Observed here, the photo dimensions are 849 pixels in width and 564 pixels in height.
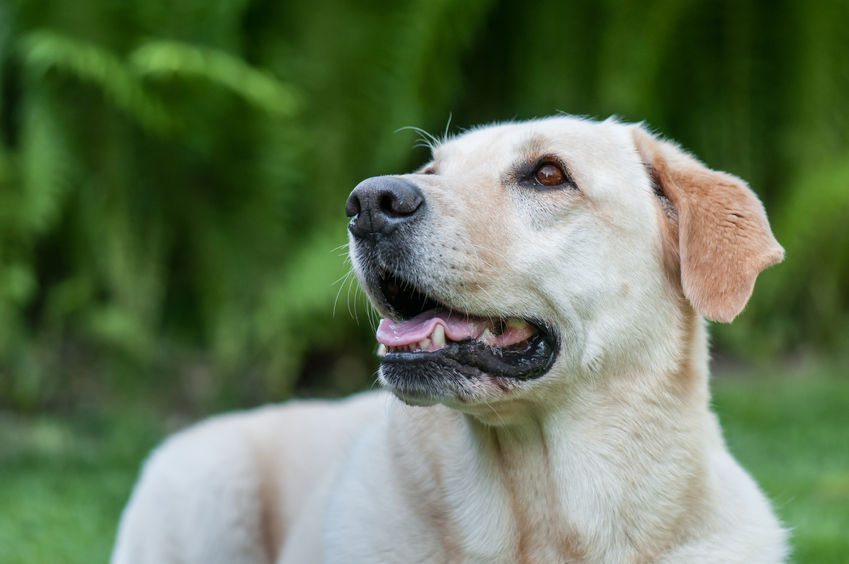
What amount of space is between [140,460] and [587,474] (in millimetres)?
3841

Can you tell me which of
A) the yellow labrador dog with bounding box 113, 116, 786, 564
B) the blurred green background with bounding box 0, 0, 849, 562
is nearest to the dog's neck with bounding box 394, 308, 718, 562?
the yellow labrador dog with bounding box 113, 116, 786, 564

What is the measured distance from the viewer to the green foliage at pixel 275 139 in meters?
6.16

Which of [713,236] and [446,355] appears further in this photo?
[713,236]

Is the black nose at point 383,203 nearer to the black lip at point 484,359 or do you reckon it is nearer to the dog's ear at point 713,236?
the black lip at point 484,359

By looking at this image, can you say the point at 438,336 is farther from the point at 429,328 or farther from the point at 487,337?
the point at 487,337

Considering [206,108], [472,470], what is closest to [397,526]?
[472,470]

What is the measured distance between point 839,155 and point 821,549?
3.87 m

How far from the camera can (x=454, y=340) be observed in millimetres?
2535

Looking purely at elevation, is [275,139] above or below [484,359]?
below

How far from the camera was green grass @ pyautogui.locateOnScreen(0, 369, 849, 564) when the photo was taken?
4.34 meters

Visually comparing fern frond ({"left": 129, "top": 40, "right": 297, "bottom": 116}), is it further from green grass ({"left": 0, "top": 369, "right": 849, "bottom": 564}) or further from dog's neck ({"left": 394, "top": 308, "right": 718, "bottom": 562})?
dog's neck ({"left": 394, "top": 308, "right": 718, "bottom": 562})

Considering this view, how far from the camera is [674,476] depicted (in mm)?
2646

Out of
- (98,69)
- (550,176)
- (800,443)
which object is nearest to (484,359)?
(550,176)

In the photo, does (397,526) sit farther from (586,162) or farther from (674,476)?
(586,162)
